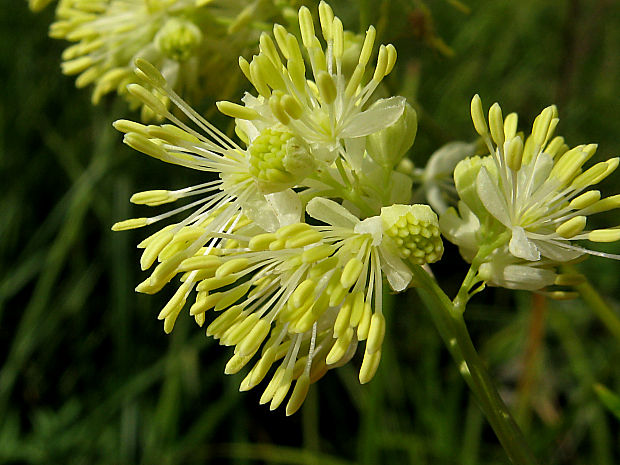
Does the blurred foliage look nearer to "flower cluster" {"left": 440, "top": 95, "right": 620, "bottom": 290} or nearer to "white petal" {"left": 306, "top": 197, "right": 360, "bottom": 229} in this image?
"flower cluster" {"left": 440, "top": 95, "right": 620, "bottom": 290}

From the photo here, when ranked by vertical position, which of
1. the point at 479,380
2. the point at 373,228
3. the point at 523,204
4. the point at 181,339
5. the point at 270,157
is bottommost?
the point at 181,339

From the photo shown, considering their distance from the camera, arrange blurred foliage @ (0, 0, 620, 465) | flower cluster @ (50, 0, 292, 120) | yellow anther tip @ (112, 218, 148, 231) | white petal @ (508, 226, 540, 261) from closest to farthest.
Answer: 1. white petal @ (508, 226, 540, 261)
2. yellow anther tip @ (112, 218, 148, 231)
3. flower cluster @ (50, 0, 292, 120)
4. blurred foliage @ (0, 0, 620, 465)

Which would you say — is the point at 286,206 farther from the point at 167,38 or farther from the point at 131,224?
the point at 167,38

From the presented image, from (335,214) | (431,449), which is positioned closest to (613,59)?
(431,449)

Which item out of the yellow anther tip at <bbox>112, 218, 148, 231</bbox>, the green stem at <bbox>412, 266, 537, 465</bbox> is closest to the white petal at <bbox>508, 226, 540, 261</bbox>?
the green stem at <bbox>412, 266, 537, 465</bbox>

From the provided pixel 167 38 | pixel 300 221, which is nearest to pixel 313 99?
pixel 300 221

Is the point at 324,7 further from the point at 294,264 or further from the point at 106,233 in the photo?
the point at 106,233
